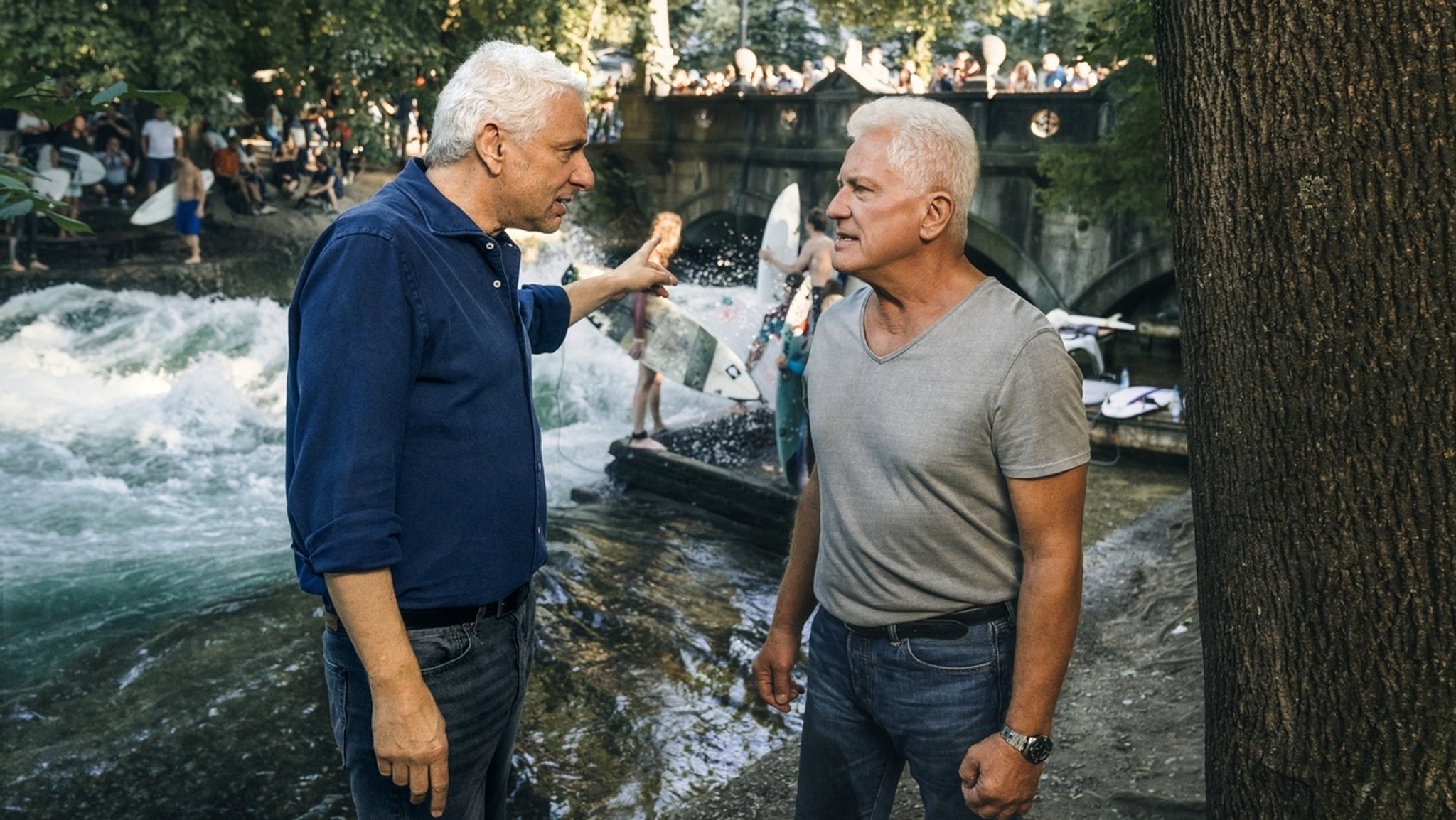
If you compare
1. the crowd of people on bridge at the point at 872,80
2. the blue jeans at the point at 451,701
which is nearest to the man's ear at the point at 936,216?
the blue jeans at the point at 451,701

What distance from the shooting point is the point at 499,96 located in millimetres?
2111

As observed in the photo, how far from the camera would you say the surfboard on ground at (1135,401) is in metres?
9.98

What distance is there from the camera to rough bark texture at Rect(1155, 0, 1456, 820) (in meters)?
1.89

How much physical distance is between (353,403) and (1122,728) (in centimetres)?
323

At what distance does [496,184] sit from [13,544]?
7.79 meters

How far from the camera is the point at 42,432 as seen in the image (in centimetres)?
1191

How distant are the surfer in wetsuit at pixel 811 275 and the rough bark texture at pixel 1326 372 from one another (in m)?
6.35

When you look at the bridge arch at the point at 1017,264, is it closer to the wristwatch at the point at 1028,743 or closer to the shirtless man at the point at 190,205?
the shirtless man at the point at 190,205

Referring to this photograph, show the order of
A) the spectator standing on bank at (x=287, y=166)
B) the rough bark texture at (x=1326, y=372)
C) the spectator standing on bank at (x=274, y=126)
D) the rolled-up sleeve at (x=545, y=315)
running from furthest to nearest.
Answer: the spectator standing on bank at (x=274, y=126)
the spectator standing on bank at (x=287, y=166)
the rolled-up sleeve at (x=545, y=315)
the rough bark texture at (x=1326, y=372)

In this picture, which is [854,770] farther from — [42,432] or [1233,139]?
[42,432]

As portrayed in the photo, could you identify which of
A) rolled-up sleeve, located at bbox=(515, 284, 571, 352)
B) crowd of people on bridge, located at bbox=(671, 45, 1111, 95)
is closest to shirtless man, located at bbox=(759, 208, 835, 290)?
rolled-up sleeve, located at bbox=(515, 284, 571, 352)

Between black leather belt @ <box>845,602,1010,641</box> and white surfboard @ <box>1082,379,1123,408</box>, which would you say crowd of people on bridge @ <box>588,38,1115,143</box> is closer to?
white surfboard @ <box>1082,379,1123,408</box>

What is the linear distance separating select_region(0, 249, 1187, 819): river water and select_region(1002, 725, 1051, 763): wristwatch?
2.48 metres

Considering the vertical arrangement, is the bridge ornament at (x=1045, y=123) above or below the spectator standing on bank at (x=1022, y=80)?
below
